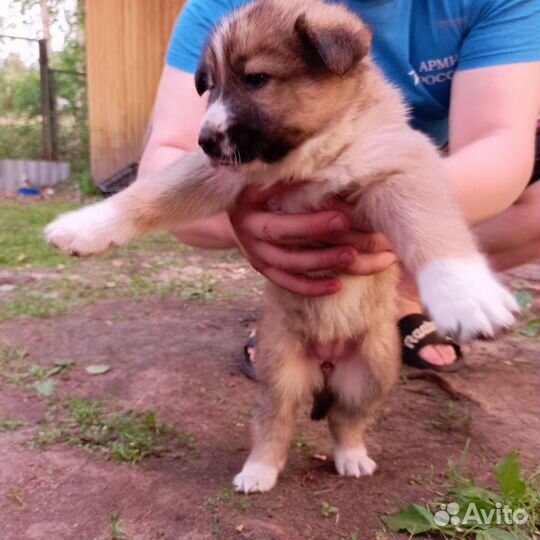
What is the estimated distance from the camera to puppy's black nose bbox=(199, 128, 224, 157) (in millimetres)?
1781

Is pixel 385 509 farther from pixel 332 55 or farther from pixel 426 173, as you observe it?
pixel 332 55

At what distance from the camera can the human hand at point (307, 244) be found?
205cm

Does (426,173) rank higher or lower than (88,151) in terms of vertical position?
higher

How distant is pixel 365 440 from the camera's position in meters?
2.54

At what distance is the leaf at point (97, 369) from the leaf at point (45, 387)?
193mm

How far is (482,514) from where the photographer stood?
1.91 m

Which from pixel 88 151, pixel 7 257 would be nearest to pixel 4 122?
pixel 88 151

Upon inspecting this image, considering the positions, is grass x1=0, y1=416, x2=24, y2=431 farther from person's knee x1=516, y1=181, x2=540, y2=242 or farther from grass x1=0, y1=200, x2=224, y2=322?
person's knee x1=516, y1=181, x2=540, y2=242

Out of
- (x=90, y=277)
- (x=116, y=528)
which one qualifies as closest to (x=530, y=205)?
(x=116, y=528)

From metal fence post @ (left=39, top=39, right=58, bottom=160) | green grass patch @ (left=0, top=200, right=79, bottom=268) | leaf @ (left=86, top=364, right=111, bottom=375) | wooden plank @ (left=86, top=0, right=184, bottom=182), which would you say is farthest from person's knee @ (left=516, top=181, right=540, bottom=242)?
metal fence post @ (left=39, top=39, right=58, bottom=160)

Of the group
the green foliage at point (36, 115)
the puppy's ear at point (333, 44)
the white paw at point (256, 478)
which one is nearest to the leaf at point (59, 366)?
the white paw at point (256, 478)

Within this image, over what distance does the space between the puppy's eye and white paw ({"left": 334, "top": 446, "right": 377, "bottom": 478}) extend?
1239 mm

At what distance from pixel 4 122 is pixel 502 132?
343 inches

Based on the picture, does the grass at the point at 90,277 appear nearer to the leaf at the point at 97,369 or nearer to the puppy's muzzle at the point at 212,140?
the leaf at the point at 97,369
